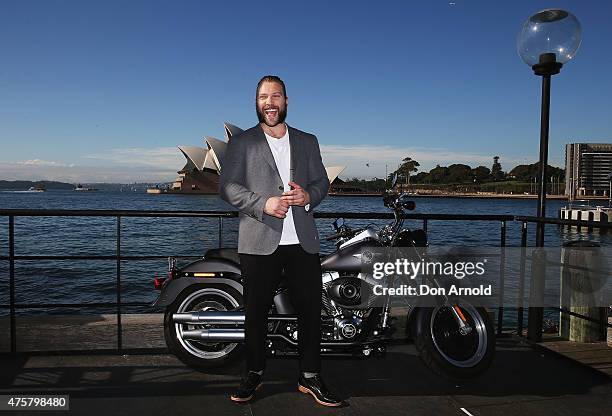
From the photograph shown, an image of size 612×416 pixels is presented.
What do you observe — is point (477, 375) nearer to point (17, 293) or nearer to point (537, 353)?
point (537, 353)

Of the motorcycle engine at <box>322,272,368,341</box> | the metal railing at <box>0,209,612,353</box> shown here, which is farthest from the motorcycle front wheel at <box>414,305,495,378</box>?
the metal railing at <box>0,209,612,353</box>

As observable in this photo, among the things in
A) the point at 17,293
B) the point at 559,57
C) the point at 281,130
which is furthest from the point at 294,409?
the point at 17,293

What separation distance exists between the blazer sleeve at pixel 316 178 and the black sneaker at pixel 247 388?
1165 millimetres

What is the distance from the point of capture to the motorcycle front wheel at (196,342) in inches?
146

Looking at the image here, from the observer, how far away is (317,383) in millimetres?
3291

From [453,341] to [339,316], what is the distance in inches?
36.5

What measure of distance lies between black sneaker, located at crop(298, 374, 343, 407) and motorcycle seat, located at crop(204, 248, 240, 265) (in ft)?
3.21

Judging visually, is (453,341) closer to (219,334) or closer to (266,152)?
(219,334)

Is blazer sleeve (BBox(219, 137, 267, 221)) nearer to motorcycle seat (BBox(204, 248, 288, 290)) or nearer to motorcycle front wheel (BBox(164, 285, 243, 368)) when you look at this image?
Answer: motorcycle seat (BBox(204, 248, 288, 290))

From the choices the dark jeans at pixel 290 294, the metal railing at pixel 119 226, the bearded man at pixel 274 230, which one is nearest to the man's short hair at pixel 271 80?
the bearded man at pixel 274 230

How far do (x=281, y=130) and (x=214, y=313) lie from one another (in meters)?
1.36

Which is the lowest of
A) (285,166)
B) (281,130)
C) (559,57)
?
(285,166)

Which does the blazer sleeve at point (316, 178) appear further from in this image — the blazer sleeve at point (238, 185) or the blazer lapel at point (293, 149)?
the blazer sleeve at point (238, 185)

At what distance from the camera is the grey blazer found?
10.3ft
